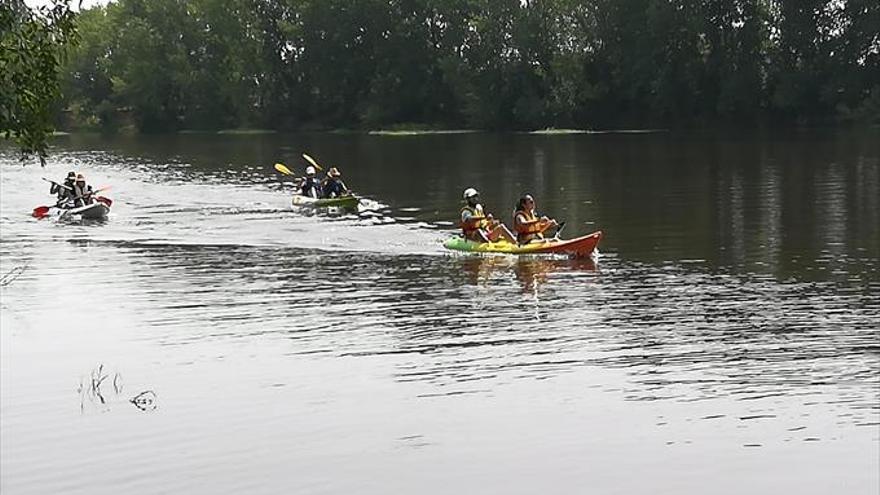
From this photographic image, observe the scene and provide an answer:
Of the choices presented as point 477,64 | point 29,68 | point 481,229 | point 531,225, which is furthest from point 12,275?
point 477,64

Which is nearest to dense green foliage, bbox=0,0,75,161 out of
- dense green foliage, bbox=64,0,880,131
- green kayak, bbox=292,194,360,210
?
green kayak, bbox=292,194,360,210

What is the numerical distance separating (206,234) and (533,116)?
71423 millimetres

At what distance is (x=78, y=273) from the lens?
31453 millimetres

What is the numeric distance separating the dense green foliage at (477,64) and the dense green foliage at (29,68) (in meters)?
90.4

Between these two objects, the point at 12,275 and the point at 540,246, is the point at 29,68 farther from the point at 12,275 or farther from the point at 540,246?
the point at 540,246

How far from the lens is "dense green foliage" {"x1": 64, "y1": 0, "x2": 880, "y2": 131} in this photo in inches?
4026

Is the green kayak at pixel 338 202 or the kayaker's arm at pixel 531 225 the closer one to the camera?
the kayaker's arm at pixel 531 225

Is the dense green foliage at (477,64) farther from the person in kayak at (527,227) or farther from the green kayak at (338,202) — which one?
the person in kayak at (527,227)

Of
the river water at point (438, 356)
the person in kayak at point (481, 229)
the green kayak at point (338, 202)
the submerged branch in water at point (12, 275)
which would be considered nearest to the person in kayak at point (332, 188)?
the green kayak at point (338, 202)

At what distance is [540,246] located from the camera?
3234 cm

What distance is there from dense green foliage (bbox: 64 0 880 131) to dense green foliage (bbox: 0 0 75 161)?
297 ft

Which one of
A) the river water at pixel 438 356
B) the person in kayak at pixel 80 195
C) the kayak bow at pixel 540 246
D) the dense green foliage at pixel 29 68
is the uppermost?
the dense green foliage at pixel 29 68

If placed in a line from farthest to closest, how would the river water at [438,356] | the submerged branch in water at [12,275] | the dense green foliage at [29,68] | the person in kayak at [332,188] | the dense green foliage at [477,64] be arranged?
1. the dense green foliage at [477,64]
2. the person in kayak at [332,188]
3. the submerged branch in water at [12,275]
4. the river water at [438,356]
5. the dense green foliage at [29,68]

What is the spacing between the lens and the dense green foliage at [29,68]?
1112 cm
